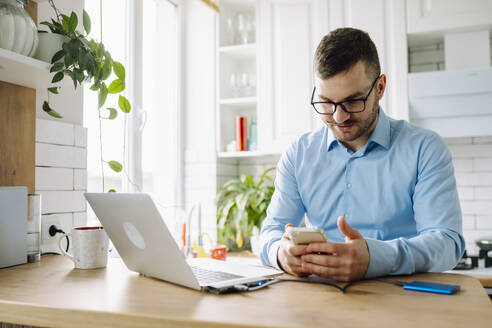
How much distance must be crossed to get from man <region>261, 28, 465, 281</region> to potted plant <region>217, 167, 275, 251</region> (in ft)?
4.21

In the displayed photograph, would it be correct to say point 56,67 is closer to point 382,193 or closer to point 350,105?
point 350,105

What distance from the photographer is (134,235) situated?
3.85 ft

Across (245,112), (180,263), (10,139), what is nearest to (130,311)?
(180,263)

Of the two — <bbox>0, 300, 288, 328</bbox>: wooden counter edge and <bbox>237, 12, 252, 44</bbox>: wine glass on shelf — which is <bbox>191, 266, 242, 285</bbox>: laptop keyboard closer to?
<bbox>0, 300, 288, 328</bbox>: wooden counter edge

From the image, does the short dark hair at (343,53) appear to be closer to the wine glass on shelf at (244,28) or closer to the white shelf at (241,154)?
the white shelf at (241,154)

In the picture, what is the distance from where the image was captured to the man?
1.22m

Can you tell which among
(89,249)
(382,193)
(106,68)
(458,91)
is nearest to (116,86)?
(106,68)

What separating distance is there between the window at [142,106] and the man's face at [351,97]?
1183 millimetres

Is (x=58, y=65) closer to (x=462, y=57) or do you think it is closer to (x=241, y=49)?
(x=241, y=49)

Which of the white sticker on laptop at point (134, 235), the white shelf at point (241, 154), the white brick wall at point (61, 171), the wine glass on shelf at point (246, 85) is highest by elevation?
the wine glass on shelf at point (246, 85)

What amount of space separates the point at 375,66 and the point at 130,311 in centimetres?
109

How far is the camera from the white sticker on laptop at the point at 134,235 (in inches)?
45.2

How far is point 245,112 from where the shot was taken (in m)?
3.56

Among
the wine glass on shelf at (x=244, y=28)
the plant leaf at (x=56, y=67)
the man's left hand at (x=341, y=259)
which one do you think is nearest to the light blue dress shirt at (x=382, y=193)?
the man's left hand at (x=341, y=259)
